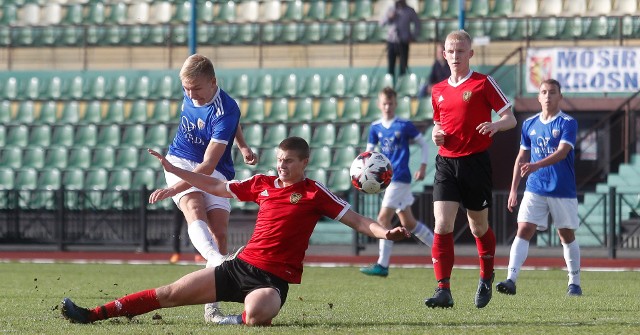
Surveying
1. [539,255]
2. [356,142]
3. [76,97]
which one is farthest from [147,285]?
[76,97]

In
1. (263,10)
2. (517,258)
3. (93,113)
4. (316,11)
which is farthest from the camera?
(263,10)

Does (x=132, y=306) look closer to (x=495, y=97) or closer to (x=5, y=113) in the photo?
(x=495, y=97)

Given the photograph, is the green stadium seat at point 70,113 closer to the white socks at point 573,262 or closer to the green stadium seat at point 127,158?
the green stadium seat at point 127,158

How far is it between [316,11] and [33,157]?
20.7ft

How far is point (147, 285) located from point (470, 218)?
4.61 meters

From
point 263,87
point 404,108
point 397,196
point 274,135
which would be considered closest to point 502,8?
point 404,108

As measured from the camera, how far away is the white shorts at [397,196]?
14.8m

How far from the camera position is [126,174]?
76.3 feet

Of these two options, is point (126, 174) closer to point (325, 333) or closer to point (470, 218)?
point (470, 218)

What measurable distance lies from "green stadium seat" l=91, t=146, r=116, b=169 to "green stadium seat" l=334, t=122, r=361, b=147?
4312 mm

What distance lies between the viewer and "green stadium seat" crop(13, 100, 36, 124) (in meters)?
25.2

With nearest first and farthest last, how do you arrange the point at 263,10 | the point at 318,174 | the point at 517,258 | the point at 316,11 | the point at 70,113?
the point at 517,258 < the point at 318,174 < the point at 70,113 < the point at 316,11 < the point at 263,10

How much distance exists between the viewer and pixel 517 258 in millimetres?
10906

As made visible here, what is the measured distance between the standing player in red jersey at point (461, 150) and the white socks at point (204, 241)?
6.27ft
